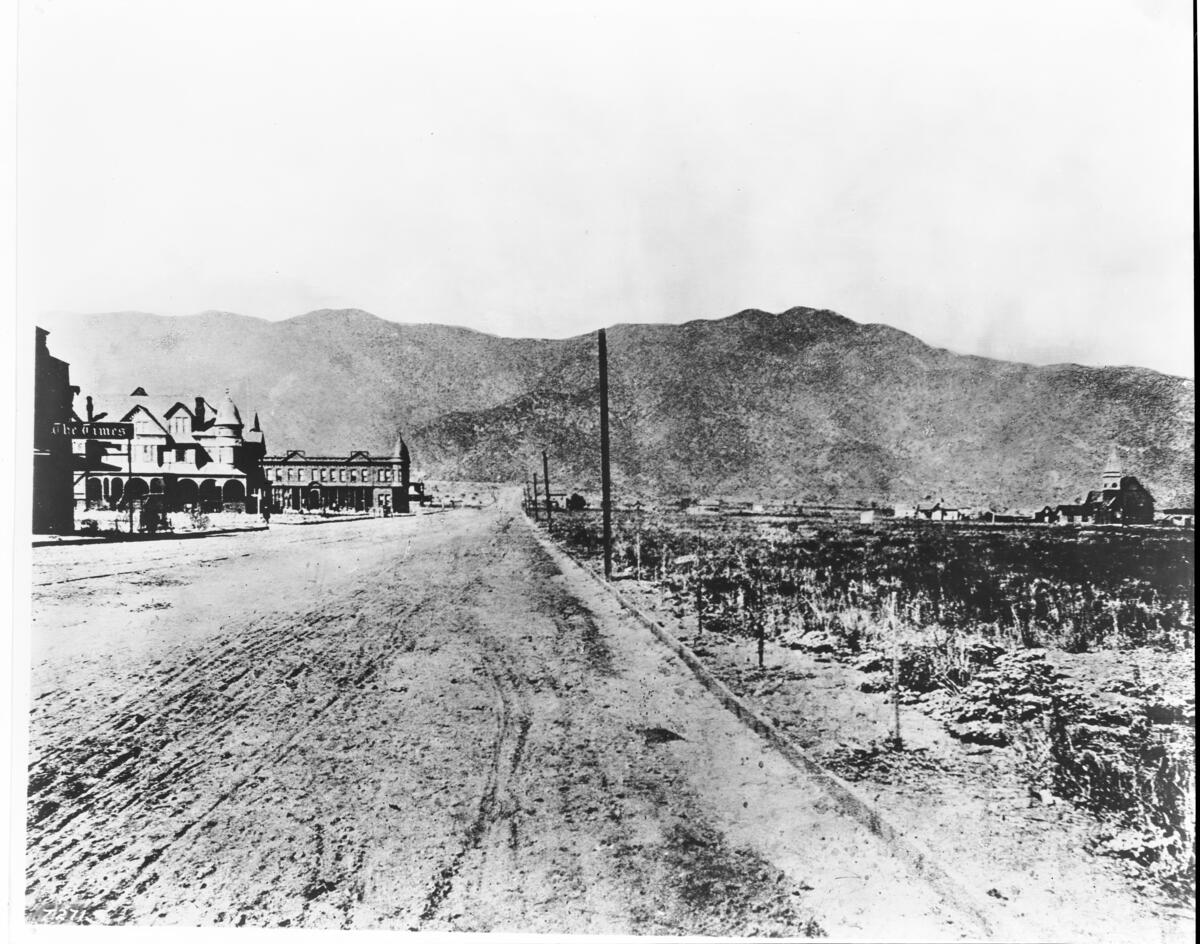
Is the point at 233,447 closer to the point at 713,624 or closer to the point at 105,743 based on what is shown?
the point at 105,743

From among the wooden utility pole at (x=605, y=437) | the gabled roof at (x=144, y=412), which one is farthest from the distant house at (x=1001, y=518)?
the gabled roof at (x=144, y=412)

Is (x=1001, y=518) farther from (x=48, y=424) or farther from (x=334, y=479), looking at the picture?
(x=48, y=424)

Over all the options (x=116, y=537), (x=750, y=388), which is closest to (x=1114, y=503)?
(x=750, y=388)

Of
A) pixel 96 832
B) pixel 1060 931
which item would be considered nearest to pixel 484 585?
pixel 96 832

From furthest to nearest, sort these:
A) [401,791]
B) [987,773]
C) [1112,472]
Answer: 1. [1112,472]
2. [987,773]
3. [401,791]

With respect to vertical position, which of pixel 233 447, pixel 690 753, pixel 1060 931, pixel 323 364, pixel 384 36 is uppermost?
pixel 384 36

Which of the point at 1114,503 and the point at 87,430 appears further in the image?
the point at 87,430

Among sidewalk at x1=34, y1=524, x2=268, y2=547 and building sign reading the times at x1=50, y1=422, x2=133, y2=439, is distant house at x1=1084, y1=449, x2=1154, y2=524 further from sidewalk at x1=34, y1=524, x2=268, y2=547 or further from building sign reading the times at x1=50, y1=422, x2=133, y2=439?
sidewalk at x1=34, y1=524, x2=268, y2=547
